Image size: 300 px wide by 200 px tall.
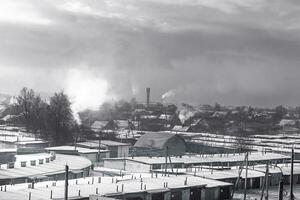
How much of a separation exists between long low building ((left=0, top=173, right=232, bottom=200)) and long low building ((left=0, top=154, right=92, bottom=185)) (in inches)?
139

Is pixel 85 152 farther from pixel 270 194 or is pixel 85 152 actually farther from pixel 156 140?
pixel 270 194

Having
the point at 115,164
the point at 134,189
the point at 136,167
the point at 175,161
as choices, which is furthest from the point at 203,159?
the point at 134,189

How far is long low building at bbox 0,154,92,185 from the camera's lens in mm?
36894

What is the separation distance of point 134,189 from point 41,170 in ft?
36.8

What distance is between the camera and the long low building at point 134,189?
29141 millimetres

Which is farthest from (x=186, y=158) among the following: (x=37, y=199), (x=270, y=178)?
(x=37, y=199)

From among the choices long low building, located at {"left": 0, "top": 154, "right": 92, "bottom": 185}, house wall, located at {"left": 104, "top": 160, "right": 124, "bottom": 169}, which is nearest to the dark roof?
house wall, located at {"left": 104, "top": 160, "right": 124, "bottom": 169}

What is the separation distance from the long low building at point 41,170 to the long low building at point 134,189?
11.6ft

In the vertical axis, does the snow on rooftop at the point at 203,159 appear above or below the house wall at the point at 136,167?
above

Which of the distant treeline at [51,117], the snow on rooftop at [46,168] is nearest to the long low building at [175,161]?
the snow on rooftop at [46,168]

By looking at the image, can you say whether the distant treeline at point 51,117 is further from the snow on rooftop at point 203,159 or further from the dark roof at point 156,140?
the snow on rooftop at point 203,159

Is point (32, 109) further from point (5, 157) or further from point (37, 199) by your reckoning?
point (37, 199)

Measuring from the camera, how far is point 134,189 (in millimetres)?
32250

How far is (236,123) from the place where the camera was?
13912 cm
